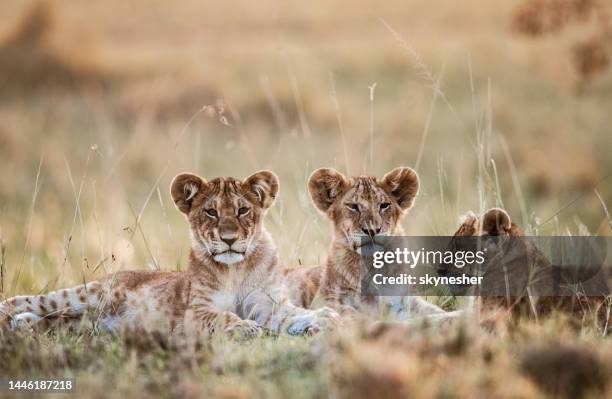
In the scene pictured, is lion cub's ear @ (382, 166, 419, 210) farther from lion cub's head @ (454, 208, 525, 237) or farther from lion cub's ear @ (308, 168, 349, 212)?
lion cub's head @ (454, 208, 525, 237)

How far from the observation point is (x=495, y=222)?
7727 millimetres

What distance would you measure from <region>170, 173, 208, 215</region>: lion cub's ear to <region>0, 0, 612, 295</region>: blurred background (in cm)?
376

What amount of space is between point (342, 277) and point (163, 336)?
5.73ft

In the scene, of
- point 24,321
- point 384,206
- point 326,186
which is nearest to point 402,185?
point 384,206

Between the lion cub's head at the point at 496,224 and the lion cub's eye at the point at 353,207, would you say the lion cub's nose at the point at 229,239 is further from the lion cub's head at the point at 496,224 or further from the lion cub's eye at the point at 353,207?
the lion cub's head at the point at 496,224

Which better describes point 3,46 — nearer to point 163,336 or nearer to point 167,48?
point 167,48

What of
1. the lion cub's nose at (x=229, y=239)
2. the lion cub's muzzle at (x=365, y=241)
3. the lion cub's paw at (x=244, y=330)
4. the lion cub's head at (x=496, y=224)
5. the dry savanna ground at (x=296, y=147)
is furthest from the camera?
the lion cub's muzzle at (x=365, y=241)

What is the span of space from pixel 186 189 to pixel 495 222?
6.91 feet

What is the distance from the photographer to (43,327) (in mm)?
8320

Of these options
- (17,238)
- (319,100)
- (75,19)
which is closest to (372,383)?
(17,238)

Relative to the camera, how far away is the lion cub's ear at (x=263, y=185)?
8219 millimetres

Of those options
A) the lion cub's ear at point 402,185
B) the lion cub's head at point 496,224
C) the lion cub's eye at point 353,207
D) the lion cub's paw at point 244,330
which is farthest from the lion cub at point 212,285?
the lion cub's head at point 496,224

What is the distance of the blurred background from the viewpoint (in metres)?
18.1
